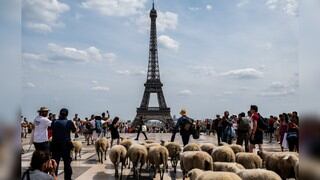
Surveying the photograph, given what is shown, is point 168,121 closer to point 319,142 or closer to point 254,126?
point 254,126

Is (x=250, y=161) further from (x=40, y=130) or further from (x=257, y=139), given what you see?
(x=40, y=130)

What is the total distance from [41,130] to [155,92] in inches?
2960

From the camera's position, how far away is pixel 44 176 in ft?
15.5

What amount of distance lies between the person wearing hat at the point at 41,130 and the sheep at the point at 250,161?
5067mm

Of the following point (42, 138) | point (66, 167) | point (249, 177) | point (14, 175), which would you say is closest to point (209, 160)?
point (249, 177)

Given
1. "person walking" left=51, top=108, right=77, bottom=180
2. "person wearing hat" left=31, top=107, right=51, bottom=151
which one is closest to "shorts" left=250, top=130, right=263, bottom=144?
"person walking" left=51, top=108, right=77, bottom=180

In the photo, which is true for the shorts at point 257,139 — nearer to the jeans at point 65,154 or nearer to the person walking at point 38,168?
the jeans at point 65,154

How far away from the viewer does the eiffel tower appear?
7931 cm

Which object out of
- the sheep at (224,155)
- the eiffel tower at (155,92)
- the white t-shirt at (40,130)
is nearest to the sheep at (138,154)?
the sheep at (224,155)

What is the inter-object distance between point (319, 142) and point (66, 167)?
9.15 m

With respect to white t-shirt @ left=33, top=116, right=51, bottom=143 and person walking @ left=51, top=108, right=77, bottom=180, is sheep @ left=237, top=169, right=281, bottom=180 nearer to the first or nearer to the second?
person walking @ left=51, top=108, right=77, bottom=180

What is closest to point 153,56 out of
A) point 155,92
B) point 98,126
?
point 155,92

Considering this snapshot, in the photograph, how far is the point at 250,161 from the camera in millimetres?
10016

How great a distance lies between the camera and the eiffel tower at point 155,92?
7931 centimetres
